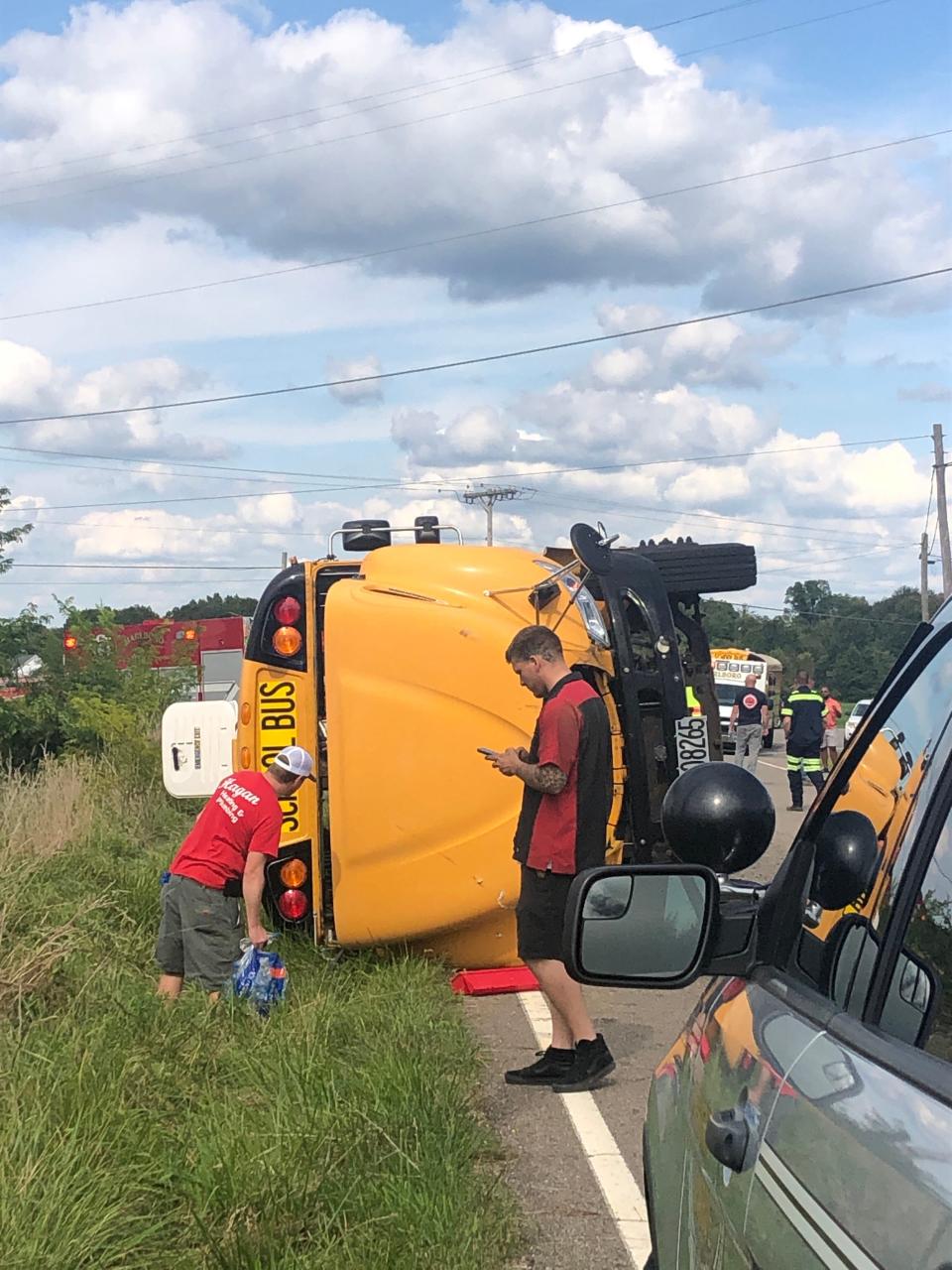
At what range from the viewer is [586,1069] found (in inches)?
234

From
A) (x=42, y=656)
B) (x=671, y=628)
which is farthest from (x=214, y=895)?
(x=42, y=656)

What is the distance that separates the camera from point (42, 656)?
19375 millimetres

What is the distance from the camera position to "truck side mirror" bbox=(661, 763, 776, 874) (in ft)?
7.39

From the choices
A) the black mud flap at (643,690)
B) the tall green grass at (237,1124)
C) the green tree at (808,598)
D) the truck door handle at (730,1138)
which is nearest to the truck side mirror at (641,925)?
the truck door handle at (730,1138)

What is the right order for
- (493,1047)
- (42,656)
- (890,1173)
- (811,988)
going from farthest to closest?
1. (42,656)
2. (493,1047)
3. (811,988)
4. (890,1173)

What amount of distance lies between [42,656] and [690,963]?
18.2m

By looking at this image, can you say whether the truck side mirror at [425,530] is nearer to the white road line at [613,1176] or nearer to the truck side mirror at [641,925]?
the white road line at [613,1176]

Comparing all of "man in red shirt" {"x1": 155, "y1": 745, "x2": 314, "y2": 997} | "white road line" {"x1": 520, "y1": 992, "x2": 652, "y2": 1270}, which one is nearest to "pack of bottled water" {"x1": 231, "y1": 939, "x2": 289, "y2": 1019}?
"man in red shirt" {"x1": 155, "y1": 745, "x2": 314, "y2": 997}

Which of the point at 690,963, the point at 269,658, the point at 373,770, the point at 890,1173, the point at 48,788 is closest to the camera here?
the point at 890,1173

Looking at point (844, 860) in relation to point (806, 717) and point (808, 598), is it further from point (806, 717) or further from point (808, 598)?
point (808, 598)

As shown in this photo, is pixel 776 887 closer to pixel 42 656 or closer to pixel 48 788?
pixel 48 788

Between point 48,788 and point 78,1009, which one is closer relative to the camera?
point 78,1009

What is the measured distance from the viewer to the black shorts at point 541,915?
19.7 feet

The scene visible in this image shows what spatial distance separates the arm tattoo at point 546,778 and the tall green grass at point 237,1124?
Answer: 1.16 m
